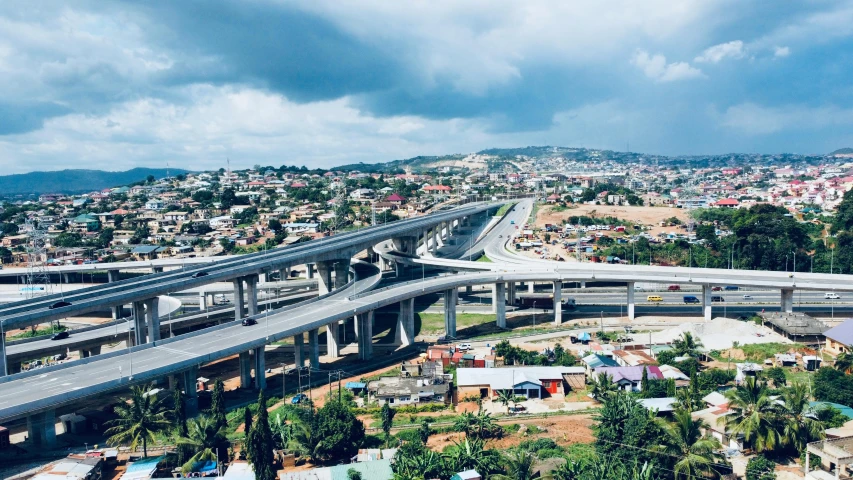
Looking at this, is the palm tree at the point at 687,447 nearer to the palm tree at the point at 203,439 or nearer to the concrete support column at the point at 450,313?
the palm tree at the point at 203,439

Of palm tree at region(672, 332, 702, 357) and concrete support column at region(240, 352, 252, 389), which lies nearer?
concrete support column at region(240, 352, 252, 389)

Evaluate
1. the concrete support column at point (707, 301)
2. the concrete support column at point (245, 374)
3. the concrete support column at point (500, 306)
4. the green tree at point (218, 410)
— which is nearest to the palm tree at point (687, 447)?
the green tree at point (218, 410)

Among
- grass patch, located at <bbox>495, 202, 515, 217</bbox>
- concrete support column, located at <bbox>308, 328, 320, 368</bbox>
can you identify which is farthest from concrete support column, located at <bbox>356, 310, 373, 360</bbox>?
grass patch, located at <bbox>495, 202, 515, 217</bbox>

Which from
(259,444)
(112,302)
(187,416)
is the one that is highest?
(112,302)

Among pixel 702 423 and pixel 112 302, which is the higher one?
pixel 112 302

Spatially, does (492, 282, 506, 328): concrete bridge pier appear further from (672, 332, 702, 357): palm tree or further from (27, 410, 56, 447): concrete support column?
(27, 410, 56, 447): concrete support column

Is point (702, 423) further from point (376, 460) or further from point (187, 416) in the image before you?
point (187, 416)

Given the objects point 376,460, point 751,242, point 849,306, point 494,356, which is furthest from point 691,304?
point 376,460
